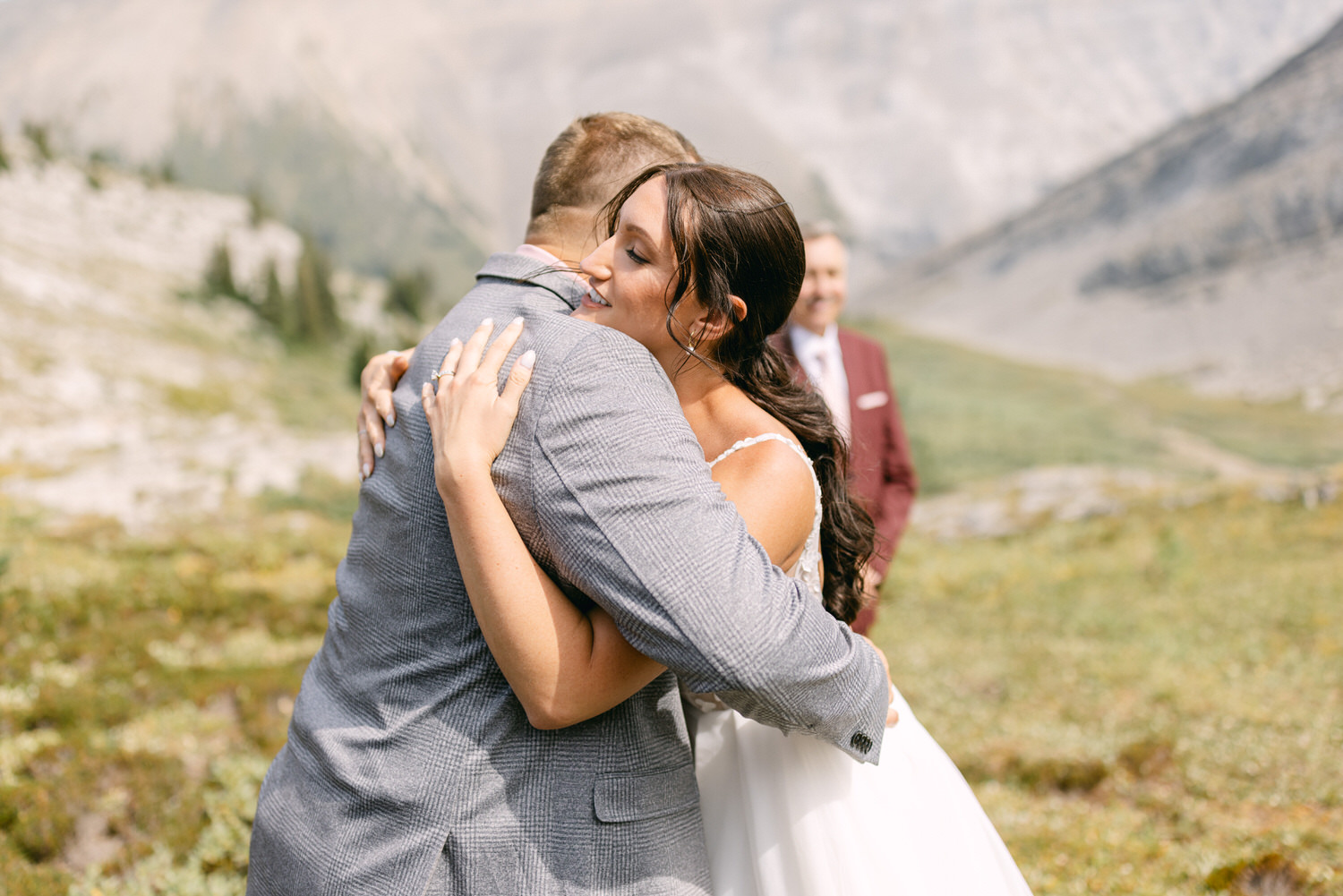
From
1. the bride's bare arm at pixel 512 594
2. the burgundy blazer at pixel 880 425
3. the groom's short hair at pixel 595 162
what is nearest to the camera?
the bride's bare arm at pixel 512 594

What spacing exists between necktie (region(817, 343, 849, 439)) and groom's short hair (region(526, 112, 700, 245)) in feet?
10.8

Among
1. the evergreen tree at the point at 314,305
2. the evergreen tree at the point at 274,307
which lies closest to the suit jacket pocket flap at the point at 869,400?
the evergreen tree at the point at 274,307

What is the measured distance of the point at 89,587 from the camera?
9836 millimetres

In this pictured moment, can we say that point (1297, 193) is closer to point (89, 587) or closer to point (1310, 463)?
point (1310, 463)

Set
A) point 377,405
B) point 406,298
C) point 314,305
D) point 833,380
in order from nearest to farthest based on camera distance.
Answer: point 377,405
point 833,380
point 314,305
point 406,298

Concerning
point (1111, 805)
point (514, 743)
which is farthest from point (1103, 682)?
point (514, 743)

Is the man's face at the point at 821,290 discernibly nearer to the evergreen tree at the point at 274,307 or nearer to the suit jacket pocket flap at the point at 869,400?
the suit jacket pocket flap at the point at 869,400

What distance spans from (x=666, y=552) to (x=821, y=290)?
180 inches

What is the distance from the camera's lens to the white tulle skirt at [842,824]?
211 cm

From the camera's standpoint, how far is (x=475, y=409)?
5.75 ft

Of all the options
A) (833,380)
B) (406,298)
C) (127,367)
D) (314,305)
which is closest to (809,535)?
A: (833,380)

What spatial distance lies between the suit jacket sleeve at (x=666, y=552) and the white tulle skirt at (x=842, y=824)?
494mm

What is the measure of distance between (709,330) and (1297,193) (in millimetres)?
100865

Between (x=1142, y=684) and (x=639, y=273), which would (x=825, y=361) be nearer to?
(x=639, y=273)
